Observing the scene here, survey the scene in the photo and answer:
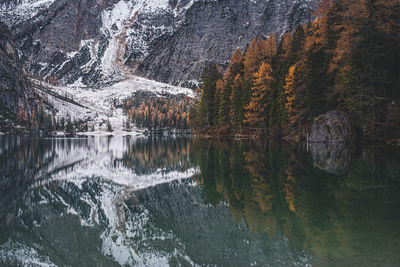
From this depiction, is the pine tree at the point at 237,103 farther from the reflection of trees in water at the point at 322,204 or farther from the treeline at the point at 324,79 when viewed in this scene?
the reflection of trees in water at the point at 322,204

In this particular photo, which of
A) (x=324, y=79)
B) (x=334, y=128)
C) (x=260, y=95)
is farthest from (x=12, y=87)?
(x=334, y=128)

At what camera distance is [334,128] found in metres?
32.2

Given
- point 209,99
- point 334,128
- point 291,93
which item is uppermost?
point 209,99

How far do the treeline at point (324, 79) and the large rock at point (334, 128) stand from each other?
0.95 meters

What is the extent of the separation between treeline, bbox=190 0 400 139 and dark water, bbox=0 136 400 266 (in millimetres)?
15846

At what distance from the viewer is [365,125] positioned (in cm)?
2938

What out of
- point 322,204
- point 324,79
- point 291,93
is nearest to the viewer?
point 322,204

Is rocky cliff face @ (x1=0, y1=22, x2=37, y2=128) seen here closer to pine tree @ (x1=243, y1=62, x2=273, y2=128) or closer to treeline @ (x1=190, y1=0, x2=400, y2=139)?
treeline @ (x1=190, y1=0, x2=400, y2=139)

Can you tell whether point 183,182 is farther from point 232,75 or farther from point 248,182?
point 232,75

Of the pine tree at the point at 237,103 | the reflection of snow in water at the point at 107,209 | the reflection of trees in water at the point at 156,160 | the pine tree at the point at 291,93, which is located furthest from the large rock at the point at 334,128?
the reflection of snow in water at the point at 107,209

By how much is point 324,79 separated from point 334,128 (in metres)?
6.14

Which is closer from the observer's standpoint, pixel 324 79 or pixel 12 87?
pixel 324 79

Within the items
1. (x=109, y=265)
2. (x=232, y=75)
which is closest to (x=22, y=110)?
(x=232, y=75)

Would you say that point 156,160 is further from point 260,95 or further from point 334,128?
point 260,95
